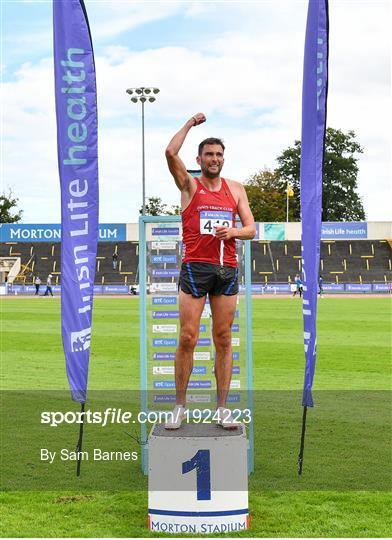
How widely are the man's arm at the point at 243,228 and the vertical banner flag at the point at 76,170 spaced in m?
1.43

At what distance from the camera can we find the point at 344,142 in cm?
8819

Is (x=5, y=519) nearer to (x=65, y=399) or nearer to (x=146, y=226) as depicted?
(x=146, y=226)

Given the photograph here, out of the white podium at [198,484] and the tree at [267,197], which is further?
the tree at [267,197]

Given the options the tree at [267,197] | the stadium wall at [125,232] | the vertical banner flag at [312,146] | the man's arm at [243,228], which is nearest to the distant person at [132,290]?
the stadium wall at [125,232]


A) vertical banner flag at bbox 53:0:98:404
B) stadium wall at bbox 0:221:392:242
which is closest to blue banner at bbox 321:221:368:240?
stadium wall at bbox 0:221:392:242

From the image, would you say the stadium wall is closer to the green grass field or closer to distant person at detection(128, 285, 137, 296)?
distant person at detection(128, 285, 137, 296)

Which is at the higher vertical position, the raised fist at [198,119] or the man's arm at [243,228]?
the raised fist at [198,119]

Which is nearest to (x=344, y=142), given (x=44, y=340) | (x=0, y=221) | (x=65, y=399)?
(x=0, y=221)

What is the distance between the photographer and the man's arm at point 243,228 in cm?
583

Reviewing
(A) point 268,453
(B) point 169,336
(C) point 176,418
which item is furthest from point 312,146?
(A) point 268,453

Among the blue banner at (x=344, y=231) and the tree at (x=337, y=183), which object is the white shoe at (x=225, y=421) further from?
the tree at (x=337, y=183)

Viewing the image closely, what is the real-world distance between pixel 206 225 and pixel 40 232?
189ft

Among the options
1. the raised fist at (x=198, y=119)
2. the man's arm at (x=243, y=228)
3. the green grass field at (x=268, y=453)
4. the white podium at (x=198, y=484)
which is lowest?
the green grass field at (x=268, y=453)

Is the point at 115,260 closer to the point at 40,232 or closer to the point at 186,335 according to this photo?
the point at 40,232
